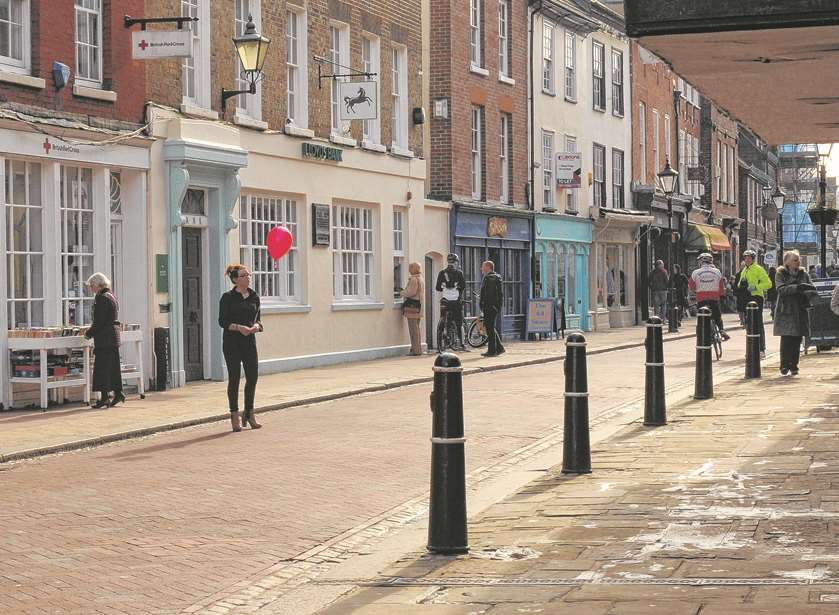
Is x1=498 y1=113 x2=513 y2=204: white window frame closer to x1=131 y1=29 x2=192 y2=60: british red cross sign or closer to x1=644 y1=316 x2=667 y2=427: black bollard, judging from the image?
x1=131 y1=29 x2=192 y2=60: british red cross sign

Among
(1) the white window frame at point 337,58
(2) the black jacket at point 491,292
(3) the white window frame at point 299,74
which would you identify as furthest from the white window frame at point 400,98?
(3) the white window frame at point 299,74

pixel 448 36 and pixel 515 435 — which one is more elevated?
pixel 448 36

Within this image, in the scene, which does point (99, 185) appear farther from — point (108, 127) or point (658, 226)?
point (658, 226)

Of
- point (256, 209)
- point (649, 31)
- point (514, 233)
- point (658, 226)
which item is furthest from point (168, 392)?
point (658, 226)

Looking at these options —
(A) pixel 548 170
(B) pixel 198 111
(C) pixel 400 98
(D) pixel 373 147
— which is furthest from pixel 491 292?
(A) pixel 548 170

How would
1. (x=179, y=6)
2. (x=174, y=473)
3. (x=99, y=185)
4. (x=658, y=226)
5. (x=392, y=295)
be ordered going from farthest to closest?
(x=658, y=226) < (x=392, y=295) < (x=179, y=6) < (x=99, y=185) < (x=174, y=473)

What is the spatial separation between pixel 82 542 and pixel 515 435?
6.55m

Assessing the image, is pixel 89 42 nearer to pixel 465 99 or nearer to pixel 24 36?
pixel 24 36

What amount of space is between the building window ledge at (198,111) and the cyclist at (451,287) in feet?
27.1

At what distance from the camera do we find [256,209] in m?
25.3

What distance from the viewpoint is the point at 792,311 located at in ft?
68.9

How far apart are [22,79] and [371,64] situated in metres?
12.0

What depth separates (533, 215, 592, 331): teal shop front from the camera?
132 ft

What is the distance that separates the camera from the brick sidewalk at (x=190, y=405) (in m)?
15.0
